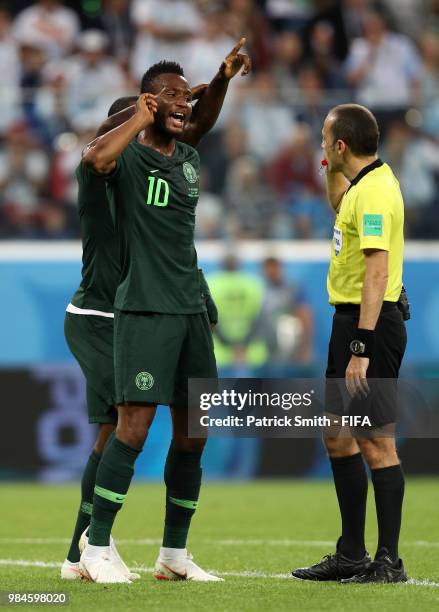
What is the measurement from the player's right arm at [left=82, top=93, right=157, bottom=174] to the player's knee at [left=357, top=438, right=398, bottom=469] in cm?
179

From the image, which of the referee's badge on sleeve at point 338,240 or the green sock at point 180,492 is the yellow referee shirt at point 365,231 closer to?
the referee's badge on sleeve at point 338,240

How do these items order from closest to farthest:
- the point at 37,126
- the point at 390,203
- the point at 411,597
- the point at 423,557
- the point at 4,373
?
the point at 411,597 < the point at 390,203 < the point at 423,557 < the point at 4,373 < the point at 37,126

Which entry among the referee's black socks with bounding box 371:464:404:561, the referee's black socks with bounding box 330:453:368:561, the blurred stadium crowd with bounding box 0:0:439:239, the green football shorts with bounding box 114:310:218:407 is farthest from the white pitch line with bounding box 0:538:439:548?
the blurred stadium crowd with bounding box 0:0:439:239

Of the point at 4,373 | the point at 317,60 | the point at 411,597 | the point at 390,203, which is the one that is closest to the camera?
the point at 411,597

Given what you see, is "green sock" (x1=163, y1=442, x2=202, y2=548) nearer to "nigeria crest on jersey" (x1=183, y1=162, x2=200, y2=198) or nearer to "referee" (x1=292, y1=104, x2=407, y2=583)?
"referee" (x1=292, y1=104, x2=407, y2=583)

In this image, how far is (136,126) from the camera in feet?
18.9

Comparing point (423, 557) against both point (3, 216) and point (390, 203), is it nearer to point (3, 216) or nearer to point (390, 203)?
point (390, 203)

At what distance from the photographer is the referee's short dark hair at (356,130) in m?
6.16

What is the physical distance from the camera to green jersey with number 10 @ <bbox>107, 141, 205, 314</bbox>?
606cm

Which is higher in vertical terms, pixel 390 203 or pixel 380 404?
pixel 390 203

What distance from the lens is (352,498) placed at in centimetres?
626

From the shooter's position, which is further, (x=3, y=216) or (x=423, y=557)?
(x=3, y=216)

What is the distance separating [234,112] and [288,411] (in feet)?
26.7

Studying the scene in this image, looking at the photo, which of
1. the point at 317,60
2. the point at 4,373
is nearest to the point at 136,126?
the point at 4,373
